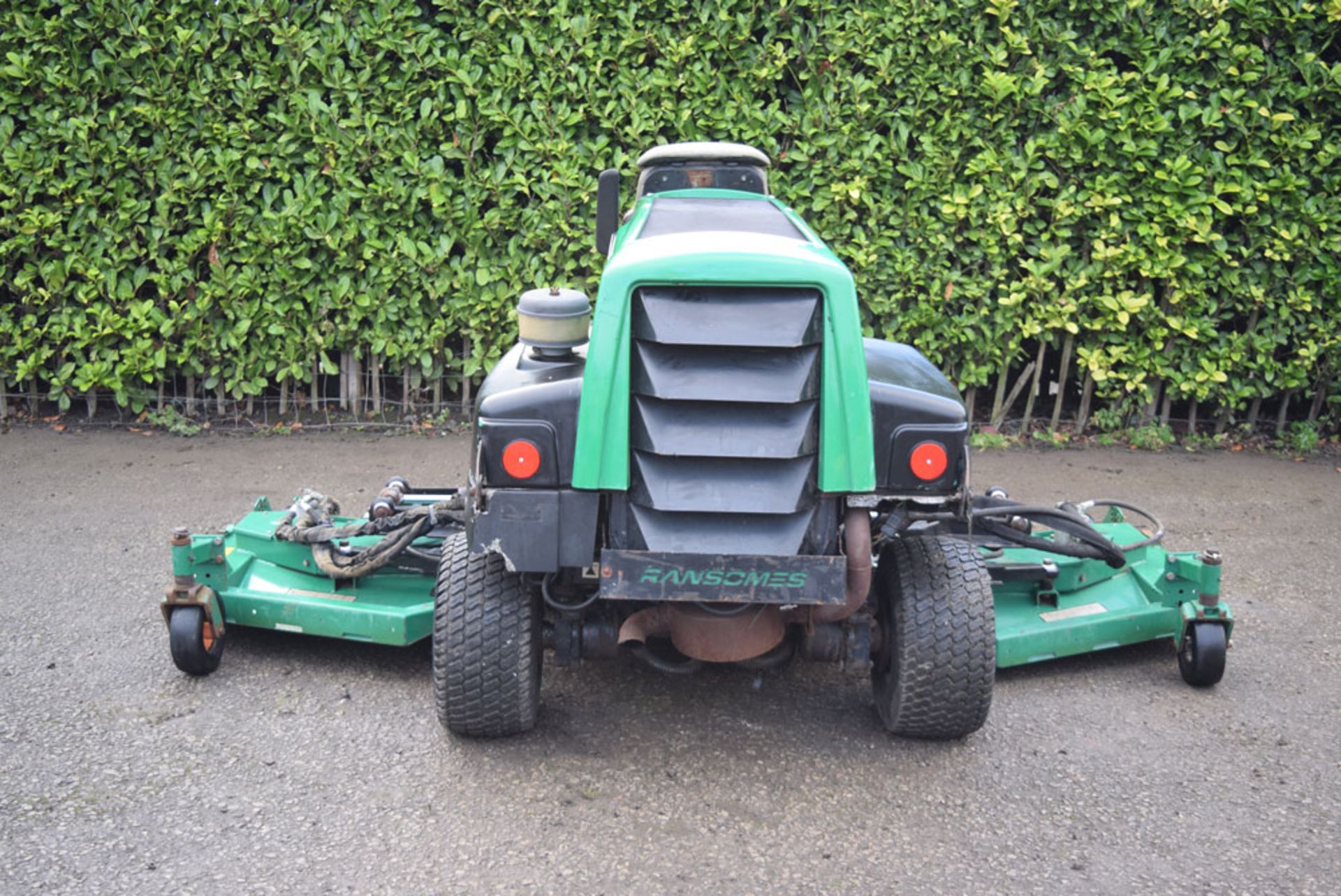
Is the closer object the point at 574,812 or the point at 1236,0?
the point at 574,812

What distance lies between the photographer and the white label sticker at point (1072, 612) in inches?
193

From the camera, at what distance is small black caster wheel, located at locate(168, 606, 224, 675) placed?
15.1 feet

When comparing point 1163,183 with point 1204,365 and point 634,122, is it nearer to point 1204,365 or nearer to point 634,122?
point 1204,365

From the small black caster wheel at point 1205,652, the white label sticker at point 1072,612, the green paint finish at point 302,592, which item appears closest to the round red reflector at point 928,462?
the white label sticker at point 1072,612

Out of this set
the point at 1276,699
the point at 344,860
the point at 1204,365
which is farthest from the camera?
the point at 1204,365

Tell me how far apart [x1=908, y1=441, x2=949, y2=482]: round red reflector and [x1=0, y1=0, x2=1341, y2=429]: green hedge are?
13.5ft

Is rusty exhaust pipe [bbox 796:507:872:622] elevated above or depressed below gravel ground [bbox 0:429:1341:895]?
above

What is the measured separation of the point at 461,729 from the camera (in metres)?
4.20

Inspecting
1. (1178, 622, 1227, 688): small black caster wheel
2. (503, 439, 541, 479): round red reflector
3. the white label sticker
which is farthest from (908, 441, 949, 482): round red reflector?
(1178, 622, 1227, 688): small black caster wheel

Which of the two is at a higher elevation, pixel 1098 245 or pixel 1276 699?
pixel 1098 245

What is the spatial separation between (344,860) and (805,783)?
145 cm

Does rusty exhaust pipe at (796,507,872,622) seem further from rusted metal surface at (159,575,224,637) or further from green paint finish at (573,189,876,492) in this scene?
rusted metal surface at (159,575,224,637)

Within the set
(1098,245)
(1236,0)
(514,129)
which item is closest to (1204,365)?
(1098,245)

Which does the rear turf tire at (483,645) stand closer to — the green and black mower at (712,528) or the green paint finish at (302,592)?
the green and black mower at (712,528)
